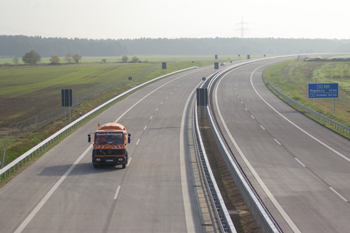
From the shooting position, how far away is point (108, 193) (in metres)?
→ 18.0

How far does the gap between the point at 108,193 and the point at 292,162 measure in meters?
12.2

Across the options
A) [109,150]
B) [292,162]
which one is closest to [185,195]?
[109,150]

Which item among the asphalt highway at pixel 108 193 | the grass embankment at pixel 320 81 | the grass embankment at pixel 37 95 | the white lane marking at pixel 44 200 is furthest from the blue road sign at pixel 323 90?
the white lane marking at pixel 44 200

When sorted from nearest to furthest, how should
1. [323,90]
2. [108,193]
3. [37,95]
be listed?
[108,193]
[323,90]
[37,95]

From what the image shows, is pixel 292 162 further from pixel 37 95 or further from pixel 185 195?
pixel 37 95

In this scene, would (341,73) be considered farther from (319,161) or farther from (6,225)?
(6,225)

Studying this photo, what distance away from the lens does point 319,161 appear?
25.2 m

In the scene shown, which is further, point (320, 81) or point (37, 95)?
point (320, 81)

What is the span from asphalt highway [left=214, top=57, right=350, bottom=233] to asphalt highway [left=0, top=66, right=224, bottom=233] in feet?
10.9

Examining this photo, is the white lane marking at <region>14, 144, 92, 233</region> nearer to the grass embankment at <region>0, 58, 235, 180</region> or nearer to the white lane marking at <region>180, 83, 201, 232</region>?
the grass embankment at <region>0, 58, 235, 180</region>

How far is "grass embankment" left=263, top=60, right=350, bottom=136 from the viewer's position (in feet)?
159

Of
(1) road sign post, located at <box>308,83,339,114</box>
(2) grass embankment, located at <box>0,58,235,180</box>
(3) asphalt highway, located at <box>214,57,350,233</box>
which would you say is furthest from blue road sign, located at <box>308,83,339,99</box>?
(2) grass embankment, located at <box>0,58,235,180</box>

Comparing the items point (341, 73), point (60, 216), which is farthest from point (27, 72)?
point (60, 216)

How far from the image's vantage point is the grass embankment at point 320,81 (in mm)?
48500
